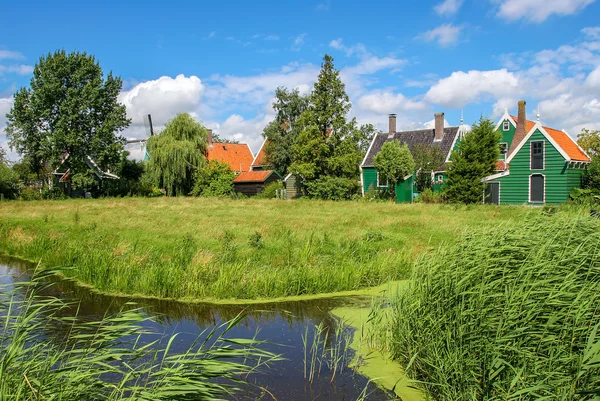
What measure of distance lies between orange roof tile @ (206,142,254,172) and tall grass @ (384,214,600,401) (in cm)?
4789

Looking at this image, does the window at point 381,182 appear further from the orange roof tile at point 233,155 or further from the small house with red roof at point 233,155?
the orange roof tile at point 233,155

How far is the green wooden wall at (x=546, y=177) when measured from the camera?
Answer: 28.0 m

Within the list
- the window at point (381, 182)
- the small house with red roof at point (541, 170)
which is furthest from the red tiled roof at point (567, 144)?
the window at point (381, 182)

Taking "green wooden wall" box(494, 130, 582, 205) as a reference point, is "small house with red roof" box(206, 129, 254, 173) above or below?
above

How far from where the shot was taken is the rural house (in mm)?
37562

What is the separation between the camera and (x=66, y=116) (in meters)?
39.0

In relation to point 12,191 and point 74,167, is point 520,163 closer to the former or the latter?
point 74,167

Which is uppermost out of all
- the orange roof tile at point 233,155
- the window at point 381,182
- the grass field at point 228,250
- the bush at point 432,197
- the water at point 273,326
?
the orange roof tile at point 233,155

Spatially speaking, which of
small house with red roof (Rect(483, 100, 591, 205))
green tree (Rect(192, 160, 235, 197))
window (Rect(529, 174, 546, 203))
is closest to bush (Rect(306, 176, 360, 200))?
green tree (Rect(192, 160, 235, 197))

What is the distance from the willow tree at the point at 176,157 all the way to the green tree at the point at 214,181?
1048 mm

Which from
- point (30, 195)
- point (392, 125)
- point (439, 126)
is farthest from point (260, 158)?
point (30, 195)

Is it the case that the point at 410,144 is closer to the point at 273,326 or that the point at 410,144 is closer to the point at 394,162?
the point at 394,162

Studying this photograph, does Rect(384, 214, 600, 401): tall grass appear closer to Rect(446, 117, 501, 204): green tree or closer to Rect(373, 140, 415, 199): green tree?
Rect(446, 117, 501, 204): green tree

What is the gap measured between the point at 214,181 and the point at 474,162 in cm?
2201
